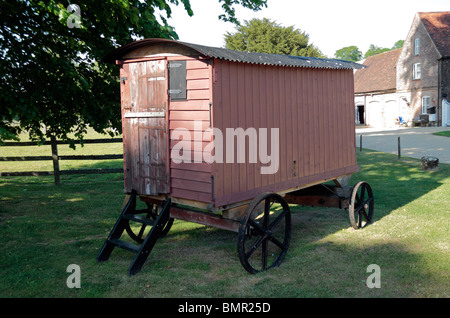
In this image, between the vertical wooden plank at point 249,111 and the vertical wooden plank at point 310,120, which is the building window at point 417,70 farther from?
the vertical wooden plank at point 249,111

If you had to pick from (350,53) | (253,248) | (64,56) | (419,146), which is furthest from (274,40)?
(350,53)

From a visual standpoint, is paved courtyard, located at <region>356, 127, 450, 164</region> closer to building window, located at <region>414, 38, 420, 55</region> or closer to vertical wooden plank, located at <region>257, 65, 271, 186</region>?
building window, located at <region>414, 38, 420, 55</region>

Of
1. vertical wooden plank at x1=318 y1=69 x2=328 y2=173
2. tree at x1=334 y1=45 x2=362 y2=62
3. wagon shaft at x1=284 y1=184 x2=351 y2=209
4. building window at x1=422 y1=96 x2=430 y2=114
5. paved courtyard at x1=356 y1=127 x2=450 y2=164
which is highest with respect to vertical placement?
tree at x1=334 y1=45 x2=362 y2=62

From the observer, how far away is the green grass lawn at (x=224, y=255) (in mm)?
5695

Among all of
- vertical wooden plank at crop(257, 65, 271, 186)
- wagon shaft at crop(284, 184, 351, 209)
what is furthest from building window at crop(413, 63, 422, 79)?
vertical wooden plank at crop(257, 65, 271, 186)

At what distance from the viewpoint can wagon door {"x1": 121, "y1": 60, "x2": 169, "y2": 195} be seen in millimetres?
6603

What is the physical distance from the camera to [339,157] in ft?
29.1

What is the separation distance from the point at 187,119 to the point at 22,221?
208 inches

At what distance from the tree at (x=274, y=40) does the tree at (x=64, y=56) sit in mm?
33812

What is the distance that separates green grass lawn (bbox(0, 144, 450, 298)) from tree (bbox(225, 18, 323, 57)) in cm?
3463

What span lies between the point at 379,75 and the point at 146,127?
41187 millimetres
